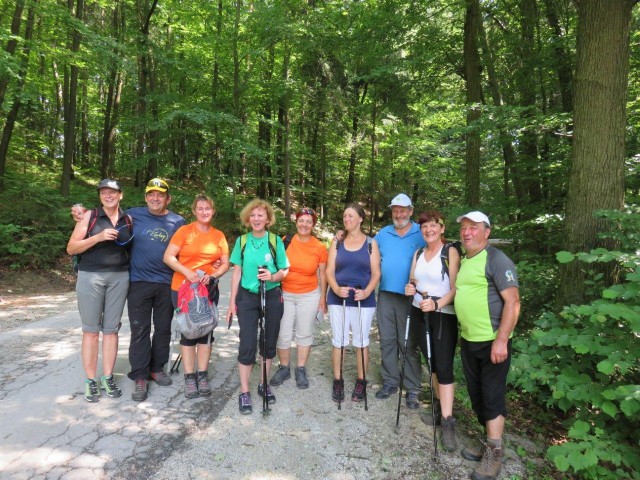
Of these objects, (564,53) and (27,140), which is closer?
(564,53)

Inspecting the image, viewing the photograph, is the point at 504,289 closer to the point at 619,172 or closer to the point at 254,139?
the point at 619,172

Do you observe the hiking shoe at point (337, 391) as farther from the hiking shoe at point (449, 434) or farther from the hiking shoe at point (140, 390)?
the hiking shoe at point (140, 390)

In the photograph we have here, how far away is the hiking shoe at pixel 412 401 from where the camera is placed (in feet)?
Answer: 12.7

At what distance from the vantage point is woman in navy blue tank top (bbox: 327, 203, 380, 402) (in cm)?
393

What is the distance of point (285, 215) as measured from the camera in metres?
16.2

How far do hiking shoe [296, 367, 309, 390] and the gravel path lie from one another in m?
0.07

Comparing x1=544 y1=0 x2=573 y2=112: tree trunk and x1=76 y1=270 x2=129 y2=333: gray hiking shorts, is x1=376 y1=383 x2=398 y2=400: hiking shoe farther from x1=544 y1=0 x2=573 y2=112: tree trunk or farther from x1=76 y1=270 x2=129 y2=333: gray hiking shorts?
x1=544 y1=0 x2=573 y2=112: tree trunk

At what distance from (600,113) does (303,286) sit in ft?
11.7

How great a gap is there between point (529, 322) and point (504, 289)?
2.36m

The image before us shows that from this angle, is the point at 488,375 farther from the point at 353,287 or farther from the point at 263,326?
the point at 263,326

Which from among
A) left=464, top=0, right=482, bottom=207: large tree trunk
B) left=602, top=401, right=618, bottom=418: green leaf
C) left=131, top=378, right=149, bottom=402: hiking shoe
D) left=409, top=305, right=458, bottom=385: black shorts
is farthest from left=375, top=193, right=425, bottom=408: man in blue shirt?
left=464, top=0, right=482, bottom=207: large tree trunk

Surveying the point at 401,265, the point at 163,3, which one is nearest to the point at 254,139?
the point at 163,3

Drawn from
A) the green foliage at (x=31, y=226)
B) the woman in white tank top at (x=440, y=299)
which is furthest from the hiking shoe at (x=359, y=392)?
the green foliage at (x=31, y=226)

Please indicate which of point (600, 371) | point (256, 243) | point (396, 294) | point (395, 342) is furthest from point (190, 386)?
point (600, 371)
